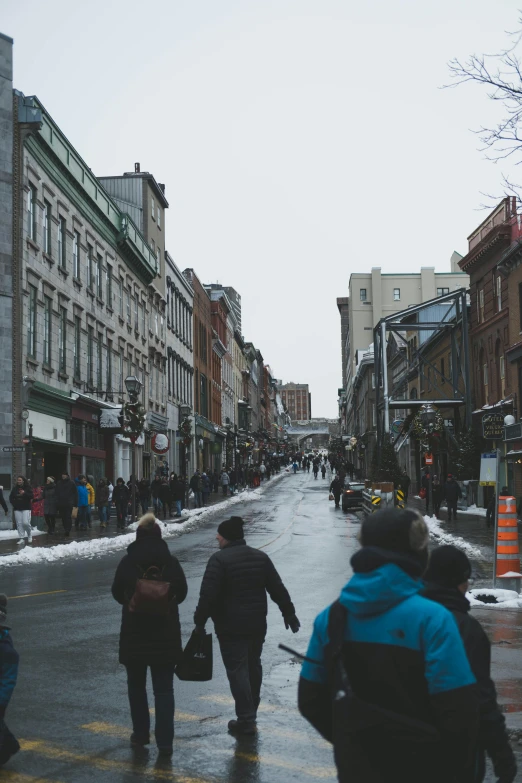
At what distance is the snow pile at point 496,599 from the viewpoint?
45.9 feet

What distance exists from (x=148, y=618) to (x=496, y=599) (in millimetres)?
8684

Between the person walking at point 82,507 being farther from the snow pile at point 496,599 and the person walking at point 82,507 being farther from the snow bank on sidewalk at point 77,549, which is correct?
the snow pile at point 496,599

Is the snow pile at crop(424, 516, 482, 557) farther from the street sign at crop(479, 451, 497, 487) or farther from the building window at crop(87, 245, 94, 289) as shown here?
the building window at crop(87, 245, 94, 289)

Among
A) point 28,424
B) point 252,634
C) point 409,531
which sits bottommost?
point 252,634

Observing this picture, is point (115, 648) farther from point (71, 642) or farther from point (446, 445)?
point (446, 445)

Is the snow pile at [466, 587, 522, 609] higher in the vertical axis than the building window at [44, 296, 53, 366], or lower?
lower

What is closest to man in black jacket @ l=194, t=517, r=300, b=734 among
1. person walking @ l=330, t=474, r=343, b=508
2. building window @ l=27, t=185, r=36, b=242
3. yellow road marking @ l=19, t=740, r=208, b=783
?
yellow road marking @ l=19, t=740, r=208, b=783

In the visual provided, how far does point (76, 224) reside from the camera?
130 feet

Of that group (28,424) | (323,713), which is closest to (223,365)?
(28,424)

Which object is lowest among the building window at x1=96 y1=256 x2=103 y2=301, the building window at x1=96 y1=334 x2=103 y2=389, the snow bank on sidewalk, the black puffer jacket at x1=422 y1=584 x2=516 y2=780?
the snow bank on sidewalk

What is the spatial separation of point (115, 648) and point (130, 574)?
4.21 m

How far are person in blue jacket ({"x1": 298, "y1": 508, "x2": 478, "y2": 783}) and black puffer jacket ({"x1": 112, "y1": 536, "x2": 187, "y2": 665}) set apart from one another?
3.34 metres

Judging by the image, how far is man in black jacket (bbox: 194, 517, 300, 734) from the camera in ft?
24.1

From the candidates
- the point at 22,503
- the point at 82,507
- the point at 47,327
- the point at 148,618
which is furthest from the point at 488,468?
the point at 47,327
